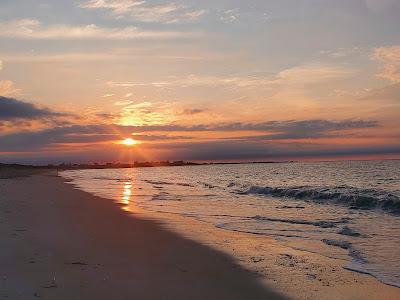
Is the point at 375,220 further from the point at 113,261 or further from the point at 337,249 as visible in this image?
the point at 113,261

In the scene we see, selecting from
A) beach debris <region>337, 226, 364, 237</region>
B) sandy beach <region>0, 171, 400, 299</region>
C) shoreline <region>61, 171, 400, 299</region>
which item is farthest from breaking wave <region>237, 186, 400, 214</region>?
sandy beach <region>0, 171, 400, 299</region>

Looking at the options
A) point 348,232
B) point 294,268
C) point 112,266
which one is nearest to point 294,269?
point 294,268

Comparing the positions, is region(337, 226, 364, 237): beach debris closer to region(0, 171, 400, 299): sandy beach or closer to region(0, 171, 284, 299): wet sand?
region(0, 171, 400, 299): sandy beach

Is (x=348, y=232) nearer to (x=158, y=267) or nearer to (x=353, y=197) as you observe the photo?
(x=158, y=267)

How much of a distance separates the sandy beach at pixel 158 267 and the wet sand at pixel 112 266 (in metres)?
0.02

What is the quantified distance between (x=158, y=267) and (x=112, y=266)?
0.97m

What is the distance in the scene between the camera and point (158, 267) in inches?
362

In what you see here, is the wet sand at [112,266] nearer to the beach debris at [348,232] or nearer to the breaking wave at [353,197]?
the beach debris at [348,232]

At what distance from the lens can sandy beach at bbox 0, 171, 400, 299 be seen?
23.9 ft

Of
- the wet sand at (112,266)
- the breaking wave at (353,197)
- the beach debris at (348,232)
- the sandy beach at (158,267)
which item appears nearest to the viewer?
the wet sand at (112,266)

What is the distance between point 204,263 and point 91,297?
3.80m

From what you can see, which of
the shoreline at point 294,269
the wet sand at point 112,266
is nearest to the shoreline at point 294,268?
the shoreline at point 294,269

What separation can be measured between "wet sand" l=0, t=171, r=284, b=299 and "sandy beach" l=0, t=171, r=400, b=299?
2 centimetres

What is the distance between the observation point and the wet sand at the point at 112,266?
711 cm
